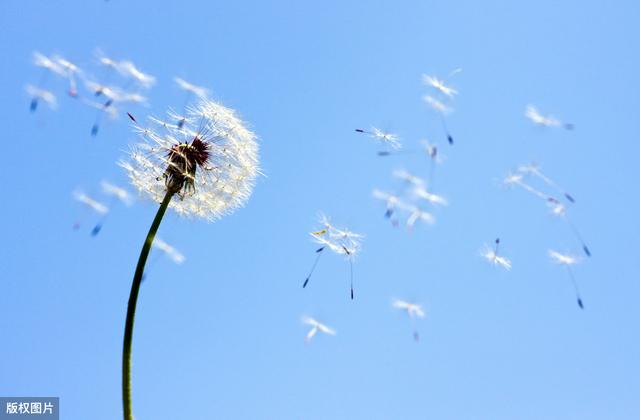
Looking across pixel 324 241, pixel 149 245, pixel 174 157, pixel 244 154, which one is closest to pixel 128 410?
pixel 149 245

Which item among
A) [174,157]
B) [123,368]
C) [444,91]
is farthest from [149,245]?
[444,91]

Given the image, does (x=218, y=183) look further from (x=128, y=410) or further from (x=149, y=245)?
(x=128, y=410)

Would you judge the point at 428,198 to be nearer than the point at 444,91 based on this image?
Yes

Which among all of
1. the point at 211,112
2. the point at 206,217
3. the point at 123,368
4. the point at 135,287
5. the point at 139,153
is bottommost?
the point at 123,368

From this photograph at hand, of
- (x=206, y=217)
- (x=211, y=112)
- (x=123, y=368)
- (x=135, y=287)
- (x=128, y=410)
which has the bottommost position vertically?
(x=128, y=410)

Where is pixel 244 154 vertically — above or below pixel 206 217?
above

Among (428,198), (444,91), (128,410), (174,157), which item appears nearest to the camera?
(128,410)

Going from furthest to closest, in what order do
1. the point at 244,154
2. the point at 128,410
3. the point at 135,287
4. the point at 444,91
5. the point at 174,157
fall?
the point at 244,154 < the point at 174,157 < the point at 444,91 < the point at 135,287 < the point at 128,410

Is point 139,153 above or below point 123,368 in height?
above

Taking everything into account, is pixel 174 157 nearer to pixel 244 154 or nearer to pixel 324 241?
pixel 244 154
